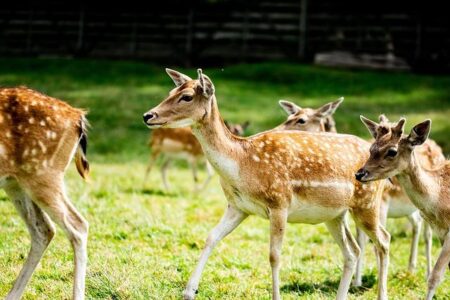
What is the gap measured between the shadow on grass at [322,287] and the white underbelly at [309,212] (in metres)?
0.77

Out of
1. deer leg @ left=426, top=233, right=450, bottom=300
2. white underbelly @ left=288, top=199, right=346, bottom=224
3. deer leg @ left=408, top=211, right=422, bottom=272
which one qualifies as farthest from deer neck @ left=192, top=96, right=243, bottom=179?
deer leg @ left=408, top=211, right=422, bottom=272

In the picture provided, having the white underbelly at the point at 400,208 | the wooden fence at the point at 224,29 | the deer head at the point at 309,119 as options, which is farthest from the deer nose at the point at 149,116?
the wooden fence at the point at 224,29

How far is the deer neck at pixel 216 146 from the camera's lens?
271 inches

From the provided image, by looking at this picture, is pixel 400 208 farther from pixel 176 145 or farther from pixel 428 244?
pixel 176 145

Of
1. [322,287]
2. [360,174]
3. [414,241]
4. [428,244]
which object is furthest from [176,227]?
[360,174]

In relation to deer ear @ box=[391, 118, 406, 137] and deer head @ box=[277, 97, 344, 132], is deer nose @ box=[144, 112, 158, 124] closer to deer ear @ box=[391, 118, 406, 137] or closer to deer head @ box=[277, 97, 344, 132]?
deer ear @ box=[391, 118, 406, 137]

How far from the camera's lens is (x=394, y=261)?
972 centimetres

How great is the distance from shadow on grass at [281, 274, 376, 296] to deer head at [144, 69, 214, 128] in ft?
6.49

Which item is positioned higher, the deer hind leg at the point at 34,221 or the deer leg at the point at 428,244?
the deer hind leg at the point at 34,221

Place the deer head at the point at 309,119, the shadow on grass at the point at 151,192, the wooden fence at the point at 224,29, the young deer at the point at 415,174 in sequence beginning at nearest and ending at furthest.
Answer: the young deer at the point at 415,174 → the deer head at the point at 309,119 → the shadow on grass at the point at 151,192 → the wooden fence at the point at 224,29

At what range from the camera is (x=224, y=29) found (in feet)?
101

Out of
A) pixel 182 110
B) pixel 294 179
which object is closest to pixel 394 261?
pixel 294 179

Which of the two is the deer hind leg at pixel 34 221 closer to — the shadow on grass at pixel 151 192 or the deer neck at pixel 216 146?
the deer neck at pixel 216 146

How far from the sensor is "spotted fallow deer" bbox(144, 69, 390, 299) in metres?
6.79
